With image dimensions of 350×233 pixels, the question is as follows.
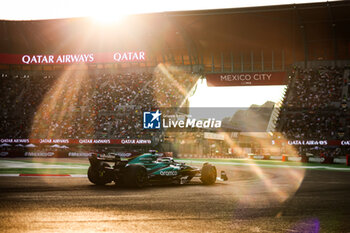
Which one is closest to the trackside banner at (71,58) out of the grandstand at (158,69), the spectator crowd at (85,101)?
the grandstand at (158,69)

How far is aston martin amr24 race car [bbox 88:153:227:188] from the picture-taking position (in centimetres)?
1277

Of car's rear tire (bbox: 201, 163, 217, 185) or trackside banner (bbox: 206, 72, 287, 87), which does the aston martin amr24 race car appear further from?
trackside banner (bbox: 206, 72, 287, 87)

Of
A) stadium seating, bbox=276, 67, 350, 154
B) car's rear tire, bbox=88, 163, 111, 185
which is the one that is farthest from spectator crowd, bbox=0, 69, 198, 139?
car's rear tire, bbox=88, 163, 111, 185

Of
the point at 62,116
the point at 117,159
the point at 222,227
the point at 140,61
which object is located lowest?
the point at 222,227

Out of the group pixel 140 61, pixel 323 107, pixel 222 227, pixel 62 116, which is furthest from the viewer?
pixel 140 61

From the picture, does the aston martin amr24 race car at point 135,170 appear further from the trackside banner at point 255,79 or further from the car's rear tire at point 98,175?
the trackside banner at point 255,79

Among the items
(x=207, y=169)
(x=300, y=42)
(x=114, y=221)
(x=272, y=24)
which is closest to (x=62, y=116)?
(x=272, y=24)

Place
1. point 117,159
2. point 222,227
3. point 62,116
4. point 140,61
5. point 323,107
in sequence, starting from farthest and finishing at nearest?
point 140,61
point 62,116
point 323,107
point 117,159
point 222,227

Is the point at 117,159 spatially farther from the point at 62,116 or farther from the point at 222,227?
the point at 62,116

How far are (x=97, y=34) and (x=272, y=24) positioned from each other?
20.5 m

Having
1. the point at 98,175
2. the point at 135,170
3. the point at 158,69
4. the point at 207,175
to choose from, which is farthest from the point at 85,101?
the point at 135,170

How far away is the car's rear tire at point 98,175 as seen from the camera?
519 inches

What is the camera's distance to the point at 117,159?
43.0ft

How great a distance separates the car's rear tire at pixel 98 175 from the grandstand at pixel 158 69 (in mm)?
27157
